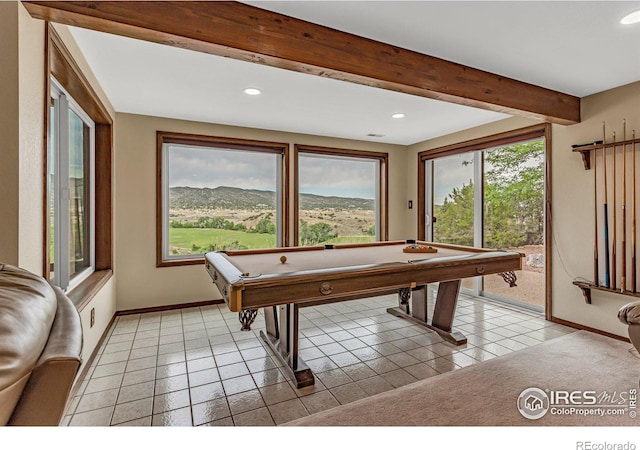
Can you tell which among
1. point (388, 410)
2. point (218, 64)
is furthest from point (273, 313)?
point (218, 64)

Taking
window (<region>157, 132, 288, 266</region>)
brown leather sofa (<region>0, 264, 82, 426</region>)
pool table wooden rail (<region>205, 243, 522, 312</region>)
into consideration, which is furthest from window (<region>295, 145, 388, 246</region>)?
brown leather sofa (<region>0, 264, 82, 426</region>)

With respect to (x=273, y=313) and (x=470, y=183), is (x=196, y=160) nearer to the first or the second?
(x=273, y=313)

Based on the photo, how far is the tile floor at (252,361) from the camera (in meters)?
1.96

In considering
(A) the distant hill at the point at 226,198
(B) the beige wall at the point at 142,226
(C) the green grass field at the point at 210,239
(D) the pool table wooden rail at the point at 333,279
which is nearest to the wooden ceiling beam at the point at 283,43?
(D) the pool table wooden rail at the point at 333,279

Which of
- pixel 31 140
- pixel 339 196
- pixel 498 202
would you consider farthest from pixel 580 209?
pixel 31 140

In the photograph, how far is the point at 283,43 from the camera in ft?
6.24

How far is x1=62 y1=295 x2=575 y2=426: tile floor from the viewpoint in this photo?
1.96 metres

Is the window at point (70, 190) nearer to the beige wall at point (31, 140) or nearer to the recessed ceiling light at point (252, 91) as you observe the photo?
→ the beige wall at point (31, 140)

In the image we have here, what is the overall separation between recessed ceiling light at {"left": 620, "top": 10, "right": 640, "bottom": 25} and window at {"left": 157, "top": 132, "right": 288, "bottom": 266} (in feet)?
11.4

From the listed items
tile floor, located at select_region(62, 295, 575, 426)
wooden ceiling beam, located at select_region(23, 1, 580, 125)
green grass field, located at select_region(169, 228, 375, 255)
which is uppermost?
wooden ceiling beam, located at select_region(23, 1, 580, 125)

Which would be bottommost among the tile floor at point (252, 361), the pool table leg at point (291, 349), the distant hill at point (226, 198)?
the tile floor at point (252, 361)

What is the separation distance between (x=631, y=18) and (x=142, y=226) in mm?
4452

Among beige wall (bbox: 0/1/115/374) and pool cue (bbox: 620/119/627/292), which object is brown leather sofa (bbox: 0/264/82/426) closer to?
beige wall (bbox: 0/1/115/374)

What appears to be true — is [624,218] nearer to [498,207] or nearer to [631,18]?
[498,207]
